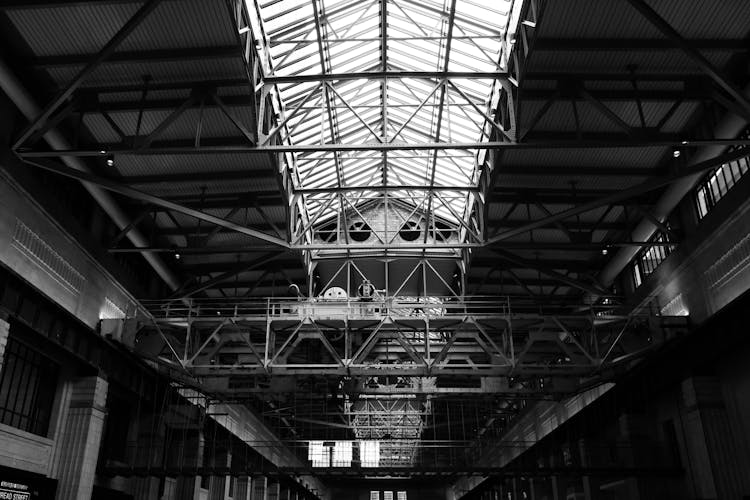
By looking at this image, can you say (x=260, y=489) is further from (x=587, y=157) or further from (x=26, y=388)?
(x=587, y=157)

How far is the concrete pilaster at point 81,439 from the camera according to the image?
870 inches

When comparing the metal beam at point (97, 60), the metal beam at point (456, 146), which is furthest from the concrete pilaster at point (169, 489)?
the metal beam at point (97, 60)

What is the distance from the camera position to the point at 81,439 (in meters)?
22.9

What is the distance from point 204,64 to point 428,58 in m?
9.27

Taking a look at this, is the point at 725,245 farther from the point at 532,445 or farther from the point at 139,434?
the point at 139,434

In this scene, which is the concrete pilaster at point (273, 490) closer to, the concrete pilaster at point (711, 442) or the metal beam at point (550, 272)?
the metal beam at point (550, 272)

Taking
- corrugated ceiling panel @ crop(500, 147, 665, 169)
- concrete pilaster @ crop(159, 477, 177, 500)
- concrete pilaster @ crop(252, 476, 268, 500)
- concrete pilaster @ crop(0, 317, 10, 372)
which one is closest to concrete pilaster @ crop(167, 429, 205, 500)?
concrete pilaster @ crop(159, 477, 177, 500)

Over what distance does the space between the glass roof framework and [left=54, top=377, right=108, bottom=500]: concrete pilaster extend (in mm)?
10977

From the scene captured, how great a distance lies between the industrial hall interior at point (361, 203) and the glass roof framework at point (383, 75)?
0.44 ft

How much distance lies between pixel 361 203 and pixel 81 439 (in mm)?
18525

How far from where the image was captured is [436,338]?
35688 mm

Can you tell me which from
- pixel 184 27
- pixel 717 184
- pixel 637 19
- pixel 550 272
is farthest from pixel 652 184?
pixel 184 27

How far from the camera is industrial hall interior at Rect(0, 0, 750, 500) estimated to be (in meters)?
18.8

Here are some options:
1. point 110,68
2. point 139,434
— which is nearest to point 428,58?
point 110,68
